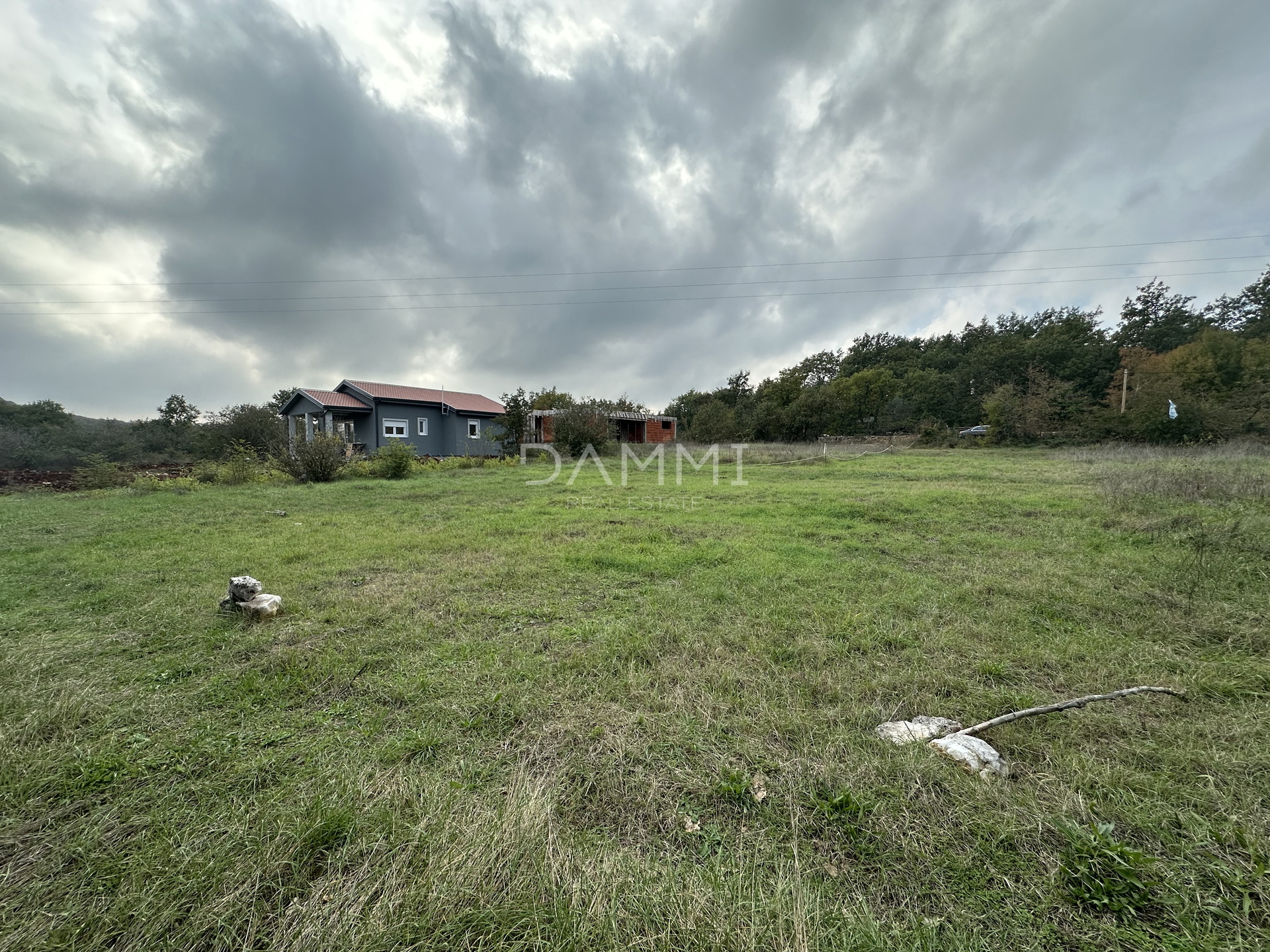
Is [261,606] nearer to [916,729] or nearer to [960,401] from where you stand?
[916,729]

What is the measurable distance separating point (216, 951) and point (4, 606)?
4601mm

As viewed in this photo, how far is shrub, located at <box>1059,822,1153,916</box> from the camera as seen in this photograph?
1254 mm

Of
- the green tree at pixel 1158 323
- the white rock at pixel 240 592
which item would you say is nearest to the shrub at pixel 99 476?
the white rock at pixel 240 592

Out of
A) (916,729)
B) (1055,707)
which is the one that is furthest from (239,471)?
(1055,707)

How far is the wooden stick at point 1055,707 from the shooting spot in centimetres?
201

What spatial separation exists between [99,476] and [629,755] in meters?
17.0

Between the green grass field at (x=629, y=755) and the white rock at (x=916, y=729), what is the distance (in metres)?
0.07

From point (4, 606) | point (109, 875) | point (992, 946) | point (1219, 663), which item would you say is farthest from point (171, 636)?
point (1219, 663)

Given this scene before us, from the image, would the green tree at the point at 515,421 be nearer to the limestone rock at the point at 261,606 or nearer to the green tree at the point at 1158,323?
the limestone rock at the point at 261,606

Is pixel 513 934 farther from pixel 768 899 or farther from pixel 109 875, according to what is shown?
pixel 109 875

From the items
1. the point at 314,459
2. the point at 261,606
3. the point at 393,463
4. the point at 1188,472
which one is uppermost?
the point at 314,459

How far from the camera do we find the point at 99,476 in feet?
37.2

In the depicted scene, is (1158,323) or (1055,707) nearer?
(1055,707)

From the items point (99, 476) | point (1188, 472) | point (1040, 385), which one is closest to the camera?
point (1188, 472)
